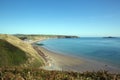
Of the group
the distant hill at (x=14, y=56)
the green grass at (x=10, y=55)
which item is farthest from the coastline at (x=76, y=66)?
the green grass at (x=10, y=55)

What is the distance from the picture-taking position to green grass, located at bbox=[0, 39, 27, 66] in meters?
33.6

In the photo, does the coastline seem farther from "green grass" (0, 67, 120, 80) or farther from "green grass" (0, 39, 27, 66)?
"green grass" (0, 67, 120, 80)

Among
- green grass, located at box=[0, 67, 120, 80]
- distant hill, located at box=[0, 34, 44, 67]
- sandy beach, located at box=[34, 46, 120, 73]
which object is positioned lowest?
sandy beach, located at box=[34, 46, 120, 73]

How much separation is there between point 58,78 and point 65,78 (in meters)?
0.38

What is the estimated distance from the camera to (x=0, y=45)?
37.6m

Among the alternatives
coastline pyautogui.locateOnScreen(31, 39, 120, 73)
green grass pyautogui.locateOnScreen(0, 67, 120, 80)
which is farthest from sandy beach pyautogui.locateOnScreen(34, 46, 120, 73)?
green grass pyautogui.locateOnScreen(0, 67, 120, 80)

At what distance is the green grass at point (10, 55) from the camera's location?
1325 inches

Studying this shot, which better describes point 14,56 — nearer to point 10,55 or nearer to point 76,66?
point 10,55

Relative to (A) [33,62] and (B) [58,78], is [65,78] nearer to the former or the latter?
(B) [58,78]

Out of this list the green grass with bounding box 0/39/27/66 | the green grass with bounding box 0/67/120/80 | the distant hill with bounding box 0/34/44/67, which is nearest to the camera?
the green grass with bounding box 0/67/120/80

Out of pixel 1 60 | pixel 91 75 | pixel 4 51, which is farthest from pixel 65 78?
pixel 4 51

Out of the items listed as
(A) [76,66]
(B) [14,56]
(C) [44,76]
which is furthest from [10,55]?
(C) [44,76]

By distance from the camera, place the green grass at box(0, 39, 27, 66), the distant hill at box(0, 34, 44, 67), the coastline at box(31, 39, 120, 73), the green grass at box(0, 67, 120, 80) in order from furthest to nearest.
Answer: the coastline at box(31, 39, 120, 73) → the distant hill at box(0, 34, 44, 67) → the green grass at box(0, 39, 27, 66) → the green grass at box(0, 67, 120, 80)

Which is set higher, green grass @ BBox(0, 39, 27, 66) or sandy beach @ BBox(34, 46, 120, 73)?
green grass @ BBox(0, 39, 27, 66)
